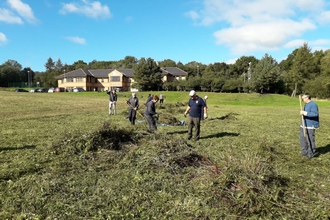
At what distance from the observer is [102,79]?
79125 millimetres

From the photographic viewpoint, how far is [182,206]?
4441 mm

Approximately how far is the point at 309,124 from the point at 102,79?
7501 centimetres

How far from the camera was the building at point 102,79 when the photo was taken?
2975 inches

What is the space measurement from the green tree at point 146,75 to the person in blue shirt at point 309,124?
55072 millimetres

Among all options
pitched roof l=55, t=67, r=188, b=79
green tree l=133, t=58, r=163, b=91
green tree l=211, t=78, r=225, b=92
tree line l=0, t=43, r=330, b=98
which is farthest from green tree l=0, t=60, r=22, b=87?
green tree l=211, t=78, r=225, b=92

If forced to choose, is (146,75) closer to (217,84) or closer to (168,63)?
(217,84)

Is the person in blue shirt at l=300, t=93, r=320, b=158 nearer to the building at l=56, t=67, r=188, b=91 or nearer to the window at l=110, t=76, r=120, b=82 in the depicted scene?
the building at l=56, t=67, r=188, b=91

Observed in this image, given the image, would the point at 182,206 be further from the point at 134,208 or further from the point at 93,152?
the point at 93,152

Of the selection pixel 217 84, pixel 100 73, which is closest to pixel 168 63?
pixel 100 73

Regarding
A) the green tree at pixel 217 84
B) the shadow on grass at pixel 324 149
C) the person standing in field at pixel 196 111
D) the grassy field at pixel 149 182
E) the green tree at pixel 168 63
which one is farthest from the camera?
the green tree at pixel 168 63

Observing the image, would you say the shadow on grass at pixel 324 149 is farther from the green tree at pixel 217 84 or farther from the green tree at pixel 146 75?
the green tree at pixel 217 84

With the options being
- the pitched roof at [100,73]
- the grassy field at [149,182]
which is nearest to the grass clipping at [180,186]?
the grassy field at [149,182]

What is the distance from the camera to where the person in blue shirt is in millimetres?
7762

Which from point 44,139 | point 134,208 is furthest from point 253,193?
point 44,139
